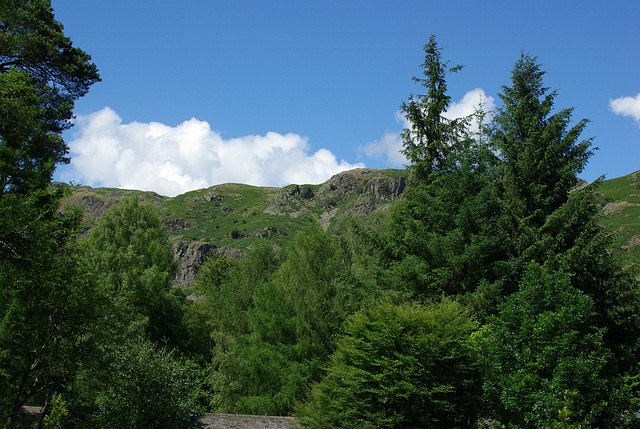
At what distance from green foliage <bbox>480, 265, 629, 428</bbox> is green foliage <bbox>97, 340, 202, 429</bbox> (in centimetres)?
948

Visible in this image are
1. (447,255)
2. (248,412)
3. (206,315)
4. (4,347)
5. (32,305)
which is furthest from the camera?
(206,315)

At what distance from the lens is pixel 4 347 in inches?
631

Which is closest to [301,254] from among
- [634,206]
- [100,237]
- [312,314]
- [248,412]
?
[312,314]

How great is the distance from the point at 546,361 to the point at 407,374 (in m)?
3.72

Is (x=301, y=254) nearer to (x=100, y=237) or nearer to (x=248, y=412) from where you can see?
(x=248, y=412)

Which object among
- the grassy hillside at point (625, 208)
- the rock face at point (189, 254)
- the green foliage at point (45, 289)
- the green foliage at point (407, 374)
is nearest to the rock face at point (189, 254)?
the rock face at point (189, 254)

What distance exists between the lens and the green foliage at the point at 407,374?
12.7m

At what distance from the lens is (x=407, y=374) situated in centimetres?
1255

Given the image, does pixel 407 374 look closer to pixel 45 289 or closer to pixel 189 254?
pixel 45 289

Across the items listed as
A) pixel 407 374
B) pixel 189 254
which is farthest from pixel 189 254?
pixel 407 374

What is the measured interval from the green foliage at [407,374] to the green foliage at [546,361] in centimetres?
102

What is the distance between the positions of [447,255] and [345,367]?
7491 mm

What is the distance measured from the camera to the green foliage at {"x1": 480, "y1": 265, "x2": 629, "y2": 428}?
10.7 meters

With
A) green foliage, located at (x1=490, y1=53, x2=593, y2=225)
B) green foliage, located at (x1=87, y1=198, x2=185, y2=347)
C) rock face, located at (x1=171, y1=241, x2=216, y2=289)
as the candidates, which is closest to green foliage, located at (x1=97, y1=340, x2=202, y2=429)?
green foliage, located at (x1=87, y1=198, x2=185, y2=347)
